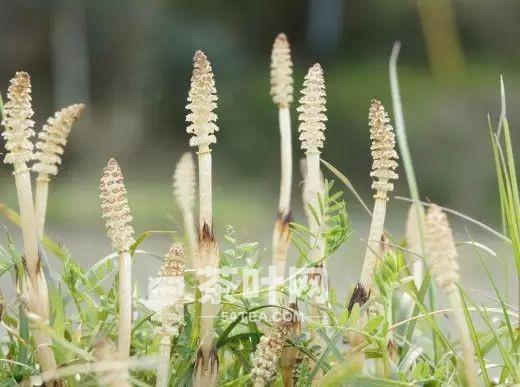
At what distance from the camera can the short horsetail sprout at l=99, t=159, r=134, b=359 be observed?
0.22 meters

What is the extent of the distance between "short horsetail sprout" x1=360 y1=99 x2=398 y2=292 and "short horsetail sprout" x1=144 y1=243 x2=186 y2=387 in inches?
1.8

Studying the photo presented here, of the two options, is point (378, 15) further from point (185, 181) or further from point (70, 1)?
point (185, 181)

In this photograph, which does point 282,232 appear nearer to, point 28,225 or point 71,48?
point 28,225

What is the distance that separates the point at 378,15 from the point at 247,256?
4.86m

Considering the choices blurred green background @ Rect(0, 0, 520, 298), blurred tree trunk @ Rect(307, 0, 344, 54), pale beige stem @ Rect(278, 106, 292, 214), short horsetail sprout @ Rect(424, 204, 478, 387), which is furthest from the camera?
blurred tree trunk @ Rect(307, 0, 344, 54)

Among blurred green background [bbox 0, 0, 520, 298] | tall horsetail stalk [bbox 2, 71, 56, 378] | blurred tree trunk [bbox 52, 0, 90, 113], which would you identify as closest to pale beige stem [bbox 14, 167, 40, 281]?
tall horsetail stalk [bbox 2, 71, 56, 378]

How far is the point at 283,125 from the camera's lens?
1.01 ft

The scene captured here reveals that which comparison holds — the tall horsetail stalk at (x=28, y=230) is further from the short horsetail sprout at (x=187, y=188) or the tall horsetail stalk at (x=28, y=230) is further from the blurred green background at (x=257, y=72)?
the blurred green background at (x=257, y=72)

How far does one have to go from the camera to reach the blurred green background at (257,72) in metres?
4.23

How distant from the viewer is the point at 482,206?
3.78 m

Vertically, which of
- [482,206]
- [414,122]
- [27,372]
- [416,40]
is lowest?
[27,372]

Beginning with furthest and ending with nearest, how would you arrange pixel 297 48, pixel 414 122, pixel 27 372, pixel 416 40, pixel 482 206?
1. pixel 297 48
2. pixel 416 40
3. pixel 414 122
4. pixel 482 206
5. pixel 27 372

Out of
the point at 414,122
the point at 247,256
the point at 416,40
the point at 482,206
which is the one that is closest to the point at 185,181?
the point at 247,256

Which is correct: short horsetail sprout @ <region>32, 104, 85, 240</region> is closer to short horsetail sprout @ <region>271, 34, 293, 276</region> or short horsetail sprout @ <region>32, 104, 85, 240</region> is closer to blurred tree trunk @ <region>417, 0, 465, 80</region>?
short horsetail sprout @ <region>271, 34, 293, 276</region>
